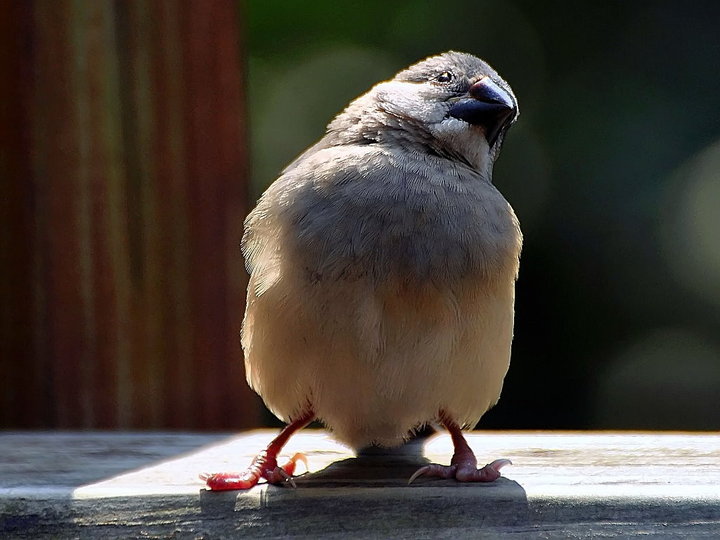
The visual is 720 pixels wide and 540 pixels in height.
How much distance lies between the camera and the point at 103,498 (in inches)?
89.6

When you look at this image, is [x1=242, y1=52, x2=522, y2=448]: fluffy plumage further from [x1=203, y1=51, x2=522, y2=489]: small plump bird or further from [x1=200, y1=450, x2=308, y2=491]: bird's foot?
[x1=200, y1=450, x2=308, y2=491]: bird's foot

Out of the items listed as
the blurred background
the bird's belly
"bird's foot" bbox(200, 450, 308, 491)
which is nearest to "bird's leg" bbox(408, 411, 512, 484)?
the bird's belly

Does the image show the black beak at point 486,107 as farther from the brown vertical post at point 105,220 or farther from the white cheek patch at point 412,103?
the brown vertical post at point 105,220

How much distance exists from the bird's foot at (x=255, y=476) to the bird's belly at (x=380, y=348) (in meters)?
0.22

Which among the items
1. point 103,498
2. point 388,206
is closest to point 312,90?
point 388,206

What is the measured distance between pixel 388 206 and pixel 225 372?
2.85 ft

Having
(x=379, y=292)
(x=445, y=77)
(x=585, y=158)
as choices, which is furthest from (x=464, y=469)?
(x=585, y=158)

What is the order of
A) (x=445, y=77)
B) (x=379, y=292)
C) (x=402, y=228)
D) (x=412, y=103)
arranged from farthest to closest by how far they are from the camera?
(x=445, y=77)
(x=412, y=103)
(x=402, y=228)
(x=379, y=292)

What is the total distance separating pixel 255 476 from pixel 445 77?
4.53ft

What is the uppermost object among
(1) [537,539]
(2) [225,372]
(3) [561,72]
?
(3) [561,72]

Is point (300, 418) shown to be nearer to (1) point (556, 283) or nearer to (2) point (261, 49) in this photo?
(1) point (556, 283)

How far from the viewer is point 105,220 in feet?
10.7

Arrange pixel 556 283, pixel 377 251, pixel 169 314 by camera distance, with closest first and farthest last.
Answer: pixel 377 251 < pixel 169 314 < pixel 556 283

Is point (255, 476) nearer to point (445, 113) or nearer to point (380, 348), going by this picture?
point (380, 348)
